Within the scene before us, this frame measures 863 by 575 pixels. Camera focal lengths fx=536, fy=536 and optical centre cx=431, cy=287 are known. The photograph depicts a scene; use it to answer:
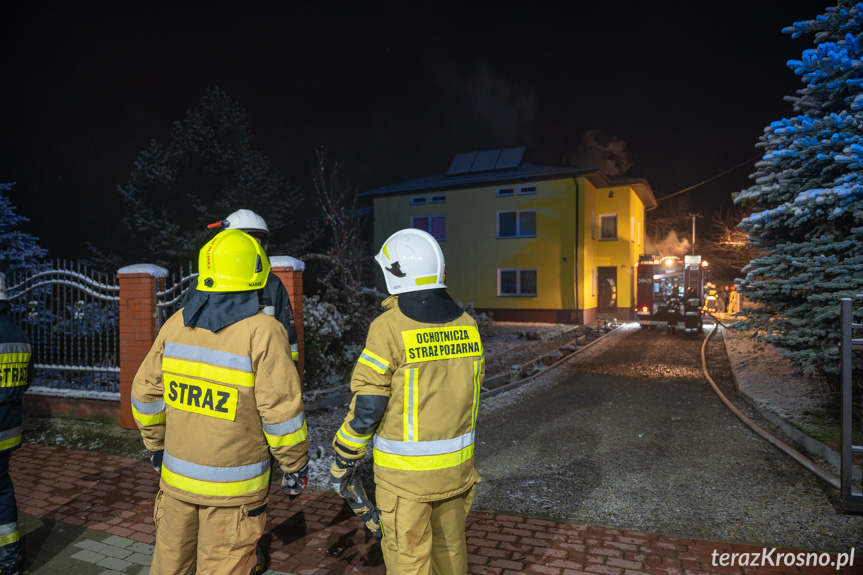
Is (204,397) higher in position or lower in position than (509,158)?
lower

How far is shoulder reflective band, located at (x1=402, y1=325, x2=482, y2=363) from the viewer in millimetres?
2453

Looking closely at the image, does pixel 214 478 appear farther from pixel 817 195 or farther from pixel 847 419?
pixel 817 195

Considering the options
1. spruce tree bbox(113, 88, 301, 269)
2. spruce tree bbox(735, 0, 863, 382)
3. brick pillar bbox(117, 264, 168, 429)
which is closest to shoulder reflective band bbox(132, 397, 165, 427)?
brick pillar bbox(117, 264, 168, 429)

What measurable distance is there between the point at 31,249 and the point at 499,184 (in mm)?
17319

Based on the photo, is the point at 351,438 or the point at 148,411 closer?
the point at 351,438

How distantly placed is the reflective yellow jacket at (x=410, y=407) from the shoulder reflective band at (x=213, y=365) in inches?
19.3

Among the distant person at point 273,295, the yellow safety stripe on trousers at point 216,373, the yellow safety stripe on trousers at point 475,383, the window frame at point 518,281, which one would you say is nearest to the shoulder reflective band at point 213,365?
the yellow safety stripe on trousers at point 216,373

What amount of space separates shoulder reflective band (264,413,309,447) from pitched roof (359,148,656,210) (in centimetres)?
2120

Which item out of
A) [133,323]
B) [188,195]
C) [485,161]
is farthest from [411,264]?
[485,161]

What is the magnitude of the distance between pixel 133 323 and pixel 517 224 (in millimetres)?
18907

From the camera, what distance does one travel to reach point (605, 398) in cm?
841

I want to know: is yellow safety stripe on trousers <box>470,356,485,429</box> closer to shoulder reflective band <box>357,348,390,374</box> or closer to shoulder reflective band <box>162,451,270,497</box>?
shoulder reflective band <box>357,348,390,374</box>

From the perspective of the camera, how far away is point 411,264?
259cm

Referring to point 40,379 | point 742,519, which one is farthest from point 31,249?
point 742,519
